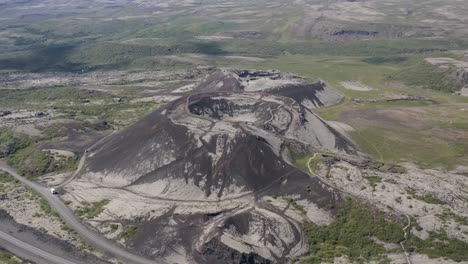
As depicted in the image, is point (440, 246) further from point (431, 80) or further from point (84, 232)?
point (431, 80)

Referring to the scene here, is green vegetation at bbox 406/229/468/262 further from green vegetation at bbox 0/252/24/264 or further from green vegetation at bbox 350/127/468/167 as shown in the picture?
green vegetation at bbox 0/252/24/264

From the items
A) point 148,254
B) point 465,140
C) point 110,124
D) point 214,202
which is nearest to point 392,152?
point 465,140

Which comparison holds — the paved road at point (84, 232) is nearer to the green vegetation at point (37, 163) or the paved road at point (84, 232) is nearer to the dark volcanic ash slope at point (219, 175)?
the dark volcanic ash slope at point (219, 175)

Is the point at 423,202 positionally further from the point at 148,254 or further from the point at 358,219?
the point at 148,254

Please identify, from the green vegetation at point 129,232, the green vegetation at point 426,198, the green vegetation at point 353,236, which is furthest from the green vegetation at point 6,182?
the green vegetation at point 426,198

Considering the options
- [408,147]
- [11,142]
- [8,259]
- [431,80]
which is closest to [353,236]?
[8,259]

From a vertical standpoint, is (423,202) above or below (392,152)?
above

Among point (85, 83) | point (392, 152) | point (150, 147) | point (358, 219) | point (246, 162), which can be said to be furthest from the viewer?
point (85, 83)
